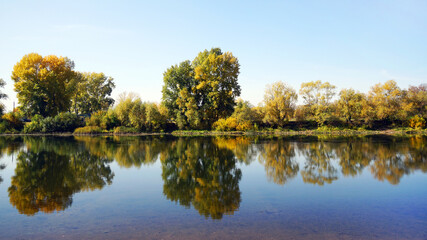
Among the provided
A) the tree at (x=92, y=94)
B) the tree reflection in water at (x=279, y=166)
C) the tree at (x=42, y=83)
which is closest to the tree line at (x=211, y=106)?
the tree at (x=42, y=83)

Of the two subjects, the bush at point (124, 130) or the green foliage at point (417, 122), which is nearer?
the green foliage at point (417, 122)

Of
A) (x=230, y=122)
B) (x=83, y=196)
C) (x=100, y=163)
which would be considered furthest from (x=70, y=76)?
(x=83, y=196)

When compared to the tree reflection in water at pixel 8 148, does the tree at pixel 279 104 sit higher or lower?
higher

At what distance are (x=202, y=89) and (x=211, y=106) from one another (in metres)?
3.24

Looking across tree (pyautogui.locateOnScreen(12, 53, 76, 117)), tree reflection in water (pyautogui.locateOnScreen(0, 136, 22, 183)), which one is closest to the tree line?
tree (pyautogui.locateOnScreen(12, 53, 76, 117))

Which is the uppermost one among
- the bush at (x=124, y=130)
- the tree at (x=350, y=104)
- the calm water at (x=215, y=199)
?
the tree at (x=350, y=104)

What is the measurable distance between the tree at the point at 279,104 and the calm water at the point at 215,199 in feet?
100

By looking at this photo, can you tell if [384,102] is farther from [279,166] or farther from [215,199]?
[215,199]

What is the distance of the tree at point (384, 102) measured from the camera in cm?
4672

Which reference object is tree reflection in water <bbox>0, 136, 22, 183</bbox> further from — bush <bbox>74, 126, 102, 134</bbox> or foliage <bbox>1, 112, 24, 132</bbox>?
foliage <bbox>1, 112, 24, 132</bbox>

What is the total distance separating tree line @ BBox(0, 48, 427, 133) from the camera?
46688mm

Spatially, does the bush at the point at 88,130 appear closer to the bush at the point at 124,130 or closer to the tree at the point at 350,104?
the bush at the point at 124,130

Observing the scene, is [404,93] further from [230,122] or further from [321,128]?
[230,122]

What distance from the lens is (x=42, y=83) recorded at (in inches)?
1908
